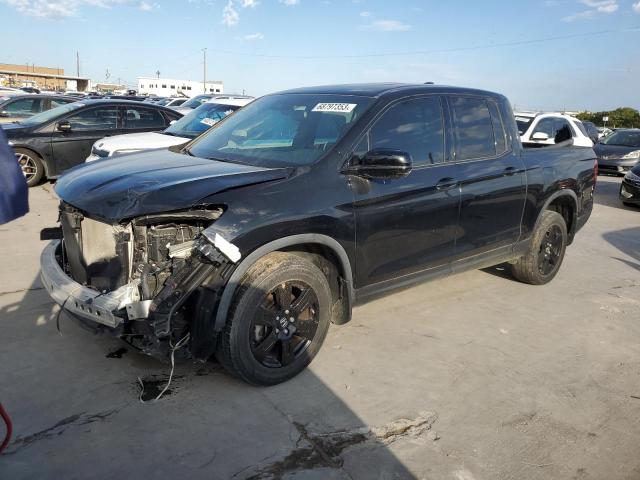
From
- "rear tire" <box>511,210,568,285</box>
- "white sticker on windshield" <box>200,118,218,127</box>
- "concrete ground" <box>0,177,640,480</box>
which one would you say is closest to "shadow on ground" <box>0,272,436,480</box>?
"concrete ground" <box>0,177,640,480</box>

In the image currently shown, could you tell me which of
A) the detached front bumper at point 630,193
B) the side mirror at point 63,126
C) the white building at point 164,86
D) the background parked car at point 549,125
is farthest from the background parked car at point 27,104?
the white building at point 164,86

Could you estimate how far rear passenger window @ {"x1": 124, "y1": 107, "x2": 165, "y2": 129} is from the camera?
10.2 metres

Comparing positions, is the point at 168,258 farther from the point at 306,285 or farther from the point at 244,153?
the point at 244,153

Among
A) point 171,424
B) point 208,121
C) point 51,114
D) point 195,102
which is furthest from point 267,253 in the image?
point 195,102

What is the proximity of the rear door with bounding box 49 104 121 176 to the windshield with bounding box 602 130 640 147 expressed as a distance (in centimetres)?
1342

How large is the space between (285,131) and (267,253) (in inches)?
48.7

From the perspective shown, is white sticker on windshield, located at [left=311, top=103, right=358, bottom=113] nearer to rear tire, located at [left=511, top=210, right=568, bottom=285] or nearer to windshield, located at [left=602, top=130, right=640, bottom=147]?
rear tire, located at [left=511, top=210, right=568, bottom=285]

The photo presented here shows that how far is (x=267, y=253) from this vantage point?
328cm

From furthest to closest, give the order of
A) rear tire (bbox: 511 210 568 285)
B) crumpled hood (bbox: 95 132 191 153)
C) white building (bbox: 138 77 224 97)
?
white building (bbox: 138 77 224 97)
crumpled hood (bbox: 95 132 191 153)
rear tire (bbox: 511 210 568 285)

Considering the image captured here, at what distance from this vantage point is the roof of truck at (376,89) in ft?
13.6

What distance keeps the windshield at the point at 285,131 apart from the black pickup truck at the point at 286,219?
0.6 inches

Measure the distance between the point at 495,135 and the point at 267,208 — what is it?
2606mm

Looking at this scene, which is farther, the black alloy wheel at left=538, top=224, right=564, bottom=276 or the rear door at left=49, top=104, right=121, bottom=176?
the rear door at left=49, top=104, right=121, bottom=176

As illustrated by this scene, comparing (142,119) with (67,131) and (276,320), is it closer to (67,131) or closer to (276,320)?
(67,131)
